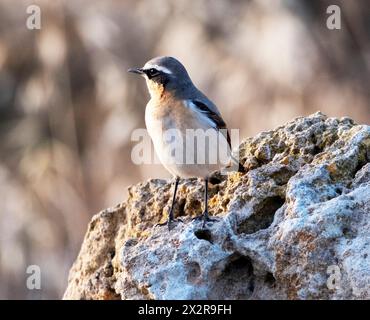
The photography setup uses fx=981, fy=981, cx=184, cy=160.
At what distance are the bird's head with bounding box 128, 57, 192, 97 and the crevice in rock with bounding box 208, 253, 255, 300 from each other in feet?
5.74

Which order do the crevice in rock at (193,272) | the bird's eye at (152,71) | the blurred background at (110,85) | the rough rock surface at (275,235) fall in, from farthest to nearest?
the blurred background at (110,85) → the bird's eye at (152,71) → the crevice in rock at (193,272) → the rough rock surface at (275,235)

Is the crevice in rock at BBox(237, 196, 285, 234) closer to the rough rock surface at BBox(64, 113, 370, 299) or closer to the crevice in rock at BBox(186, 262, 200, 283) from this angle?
the rough rock surface at BBox(64, 113, 370, 299)

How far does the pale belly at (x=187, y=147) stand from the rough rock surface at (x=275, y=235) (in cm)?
25

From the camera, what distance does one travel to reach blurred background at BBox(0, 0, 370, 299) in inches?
472

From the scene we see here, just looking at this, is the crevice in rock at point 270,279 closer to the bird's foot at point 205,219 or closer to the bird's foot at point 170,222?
the bird's foot at point 205,219

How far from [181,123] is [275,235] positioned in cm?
150

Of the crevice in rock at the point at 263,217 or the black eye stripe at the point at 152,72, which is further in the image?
the black eye stripe at the point at 152,72

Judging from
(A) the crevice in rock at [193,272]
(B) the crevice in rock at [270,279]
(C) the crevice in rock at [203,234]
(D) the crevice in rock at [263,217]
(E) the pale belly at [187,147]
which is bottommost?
(B) the crevice in rock at [270,279]

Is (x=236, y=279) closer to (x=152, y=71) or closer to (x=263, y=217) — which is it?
(x=263, y=217)

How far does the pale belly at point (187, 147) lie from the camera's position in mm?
6430

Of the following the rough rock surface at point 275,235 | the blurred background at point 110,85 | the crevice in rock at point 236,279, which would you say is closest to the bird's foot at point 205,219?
the rough rock surface at point 275,235

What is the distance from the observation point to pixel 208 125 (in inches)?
261

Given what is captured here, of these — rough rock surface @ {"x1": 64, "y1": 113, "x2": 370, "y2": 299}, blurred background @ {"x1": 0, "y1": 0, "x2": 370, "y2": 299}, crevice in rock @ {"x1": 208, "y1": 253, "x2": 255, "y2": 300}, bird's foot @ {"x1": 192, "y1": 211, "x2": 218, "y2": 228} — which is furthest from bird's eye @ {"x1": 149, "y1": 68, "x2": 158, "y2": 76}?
blurred background @ {"x1": 0, "y1": 0, "x2": 370, "y2": 299}
